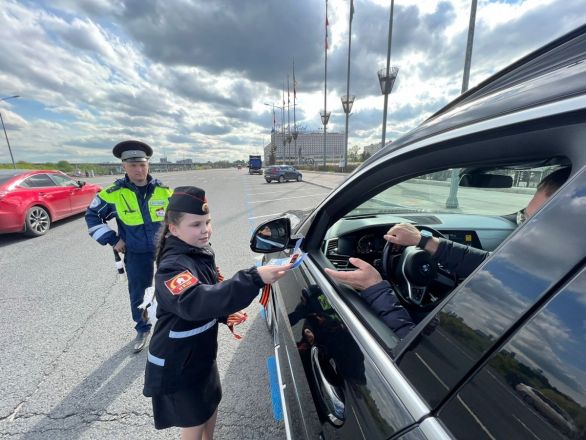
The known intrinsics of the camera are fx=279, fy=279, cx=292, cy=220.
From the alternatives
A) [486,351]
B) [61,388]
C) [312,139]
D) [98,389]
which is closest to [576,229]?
[486,351]

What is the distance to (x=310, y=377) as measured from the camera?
3.87ft

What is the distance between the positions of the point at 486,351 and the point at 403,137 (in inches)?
28.9

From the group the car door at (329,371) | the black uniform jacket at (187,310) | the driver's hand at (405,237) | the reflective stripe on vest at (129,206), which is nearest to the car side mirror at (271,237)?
the car door at (329,371)

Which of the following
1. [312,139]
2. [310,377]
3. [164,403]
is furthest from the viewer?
[312,139]

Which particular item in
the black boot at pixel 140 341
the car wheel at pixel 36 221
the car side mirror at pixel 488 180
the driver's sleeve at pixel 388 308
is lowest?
the black boot at pixel 140 341

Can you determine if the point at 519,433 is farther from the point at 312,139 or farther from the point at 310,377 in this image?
the point at 312,139

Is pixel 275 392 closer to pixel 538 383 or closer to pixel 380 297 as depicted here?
pixel 380 297

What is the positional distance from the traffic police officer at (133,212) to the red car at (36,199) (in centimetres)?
527

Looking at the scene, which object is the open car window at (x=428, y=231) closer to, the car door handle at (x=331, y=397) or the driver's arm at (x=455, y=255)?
the driver's arm at (x=455, y=255)

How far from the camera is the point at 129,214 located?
253cm

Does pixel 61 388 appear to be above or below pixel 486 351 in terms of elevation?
below

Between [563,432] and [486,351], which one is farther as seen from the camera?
[486,351]

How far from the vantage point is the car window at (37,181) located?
6.65 metres

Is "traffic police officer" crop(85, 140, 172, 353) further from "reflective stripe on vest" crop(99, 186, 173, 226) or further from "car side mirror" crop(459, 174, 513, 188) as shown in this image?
"car side mirror" crop(459, 174, 513, 188)
